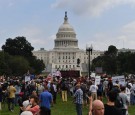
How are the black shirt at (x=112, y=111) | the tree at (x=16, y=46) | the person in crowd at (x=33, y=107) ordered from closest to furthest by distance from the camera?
1. the black shirt at (x=112, y=111)
2. the person in crowd at (x=33, y=107)
3. the tree at (x=16, y=46)

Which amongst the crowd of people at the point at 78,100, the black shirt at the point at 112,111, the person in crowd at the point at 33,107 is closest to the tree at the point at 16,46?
the crowd of people at the point at 78,100

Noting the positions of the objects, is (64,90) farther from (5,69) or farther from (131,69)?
(131,69)

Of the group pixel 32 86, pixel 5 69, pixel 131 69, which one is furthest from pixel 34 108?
pixel 131 69

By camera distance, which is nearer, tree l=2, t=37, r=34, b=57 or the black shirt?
the black shirt

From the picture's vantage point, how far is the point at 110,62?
142875 mm

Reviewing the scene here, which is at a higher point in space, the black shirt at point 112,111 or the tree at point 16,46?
the tree at point 16,46

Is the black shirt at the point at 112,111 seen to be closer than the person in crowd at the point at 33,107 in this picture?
Yes

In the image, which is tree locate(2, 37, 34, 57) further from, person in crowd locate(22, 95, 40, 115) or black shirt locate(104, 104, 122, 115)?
black shirt locate(104, 104, 122, 115)

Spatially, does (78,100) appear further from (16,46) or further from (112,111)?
(16,46)

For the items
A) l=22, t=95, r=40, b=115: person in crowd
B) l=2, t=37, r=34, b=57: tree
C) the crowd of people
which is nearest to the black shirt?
the crowd of people

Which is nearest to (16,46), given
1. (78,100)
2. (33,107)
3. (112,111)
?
(78,100)

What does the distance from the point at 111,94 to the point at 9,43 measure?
128387 millimetres

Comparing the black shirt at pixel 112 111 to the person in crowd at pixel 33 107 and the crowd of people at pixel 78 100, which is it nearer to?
the crowd of people at pixel 78 100

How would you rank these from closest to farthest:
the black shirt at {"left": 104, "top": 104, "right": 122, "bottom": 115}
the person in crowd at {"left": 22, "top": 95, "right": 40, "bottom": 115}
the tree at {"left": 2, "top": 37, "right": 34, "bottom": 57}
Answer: the black shirt at {"left": 104, "top": 104, "right": 122, "bottom": 115} → the person in crowd at {"left": 22, "top": 95, "right": 40, "bottom": 115} → the tree at {"left": 2, "top": 37, "right": 34, "bottom": 57}
